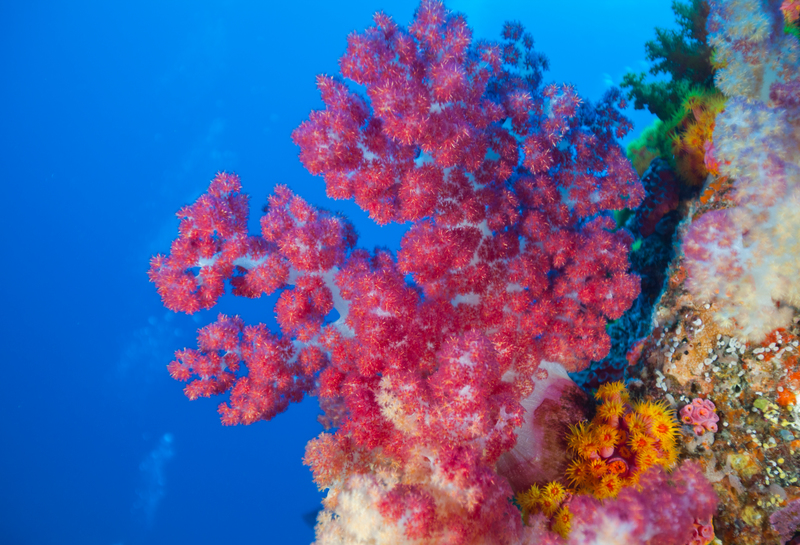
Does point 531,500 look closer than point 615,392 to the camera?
Yes

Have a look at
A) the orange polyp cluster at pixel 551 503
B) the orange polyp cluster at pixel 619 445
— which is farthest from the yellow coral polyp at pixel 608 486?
the orange polyp cluster at pixel 551 503

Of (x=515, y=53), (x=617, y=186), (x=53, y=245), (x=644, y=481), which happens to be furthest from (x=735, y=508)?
(x=53, y=245)

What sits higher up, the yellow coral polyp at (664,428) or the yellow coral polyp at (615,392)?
the yellow coral polyp at (615,392)

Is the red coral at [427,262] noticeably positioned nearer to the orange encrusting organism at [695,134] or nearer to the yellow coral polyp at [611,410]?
the yellow coral polyp at [611,410]

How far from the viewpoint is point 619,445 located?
3312mm

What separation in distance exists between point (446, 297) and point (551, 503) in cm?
191

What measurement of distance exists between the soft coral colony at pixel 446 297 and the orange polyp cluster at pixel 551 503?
0.05 feet

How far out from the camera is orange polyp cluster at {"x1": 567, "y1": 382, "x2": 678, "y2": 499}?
3131 mm

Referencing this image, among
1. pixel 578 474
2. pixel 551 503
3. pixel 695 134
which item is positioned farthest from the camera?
pixel 695 134

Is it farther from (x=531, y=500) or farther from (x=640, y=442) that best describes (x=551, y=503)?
(x=640, y=442)

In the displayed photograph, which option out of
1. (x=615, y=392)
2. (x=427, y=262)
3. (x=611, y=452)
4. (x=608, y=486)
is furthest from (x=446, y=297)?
(x=608, y=486)

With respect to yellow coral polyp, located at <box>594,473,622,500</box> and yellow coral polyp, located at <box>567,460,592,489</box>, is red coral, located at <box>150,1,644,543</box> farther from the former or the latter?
yellow coral polyp, located at <box>594,473,622,500</box>

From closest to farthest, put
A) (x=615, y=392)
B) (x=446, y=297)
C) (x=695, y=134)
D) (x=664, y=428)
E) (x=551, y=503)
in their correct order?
(x=664, y=428)
(x=551, y=503)
(x=615, y=392)
(x=446, y=297)
(x=695, y=134)

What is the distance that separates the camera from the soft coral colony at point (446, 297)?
2.99m
